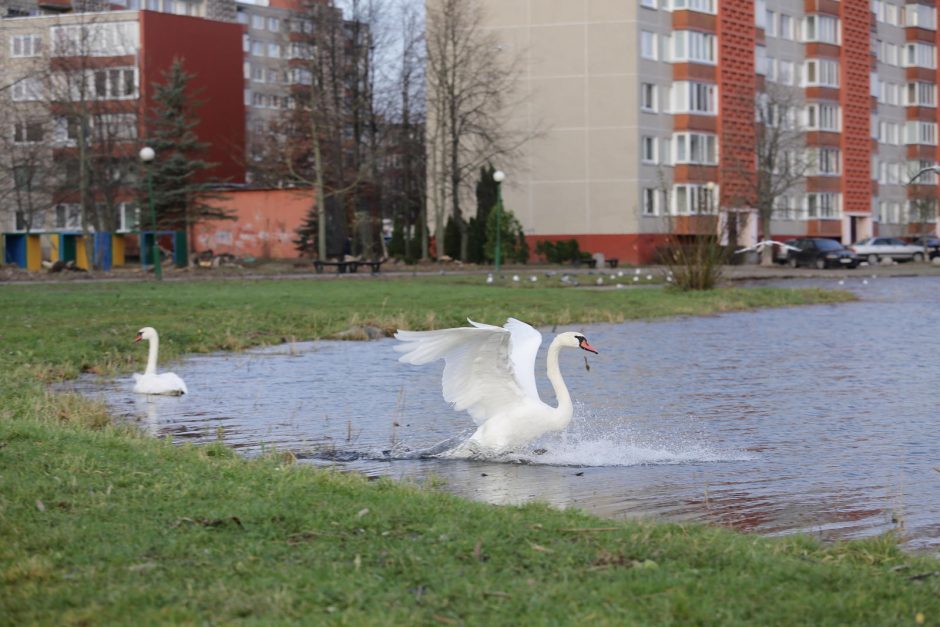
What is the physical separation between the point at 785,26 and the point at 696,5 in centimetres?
1316

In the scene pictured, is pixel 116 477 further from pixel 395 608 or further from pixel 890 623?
pixel 890 623

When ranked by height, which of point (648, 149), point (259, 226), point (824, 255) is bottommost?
point (824, 255)

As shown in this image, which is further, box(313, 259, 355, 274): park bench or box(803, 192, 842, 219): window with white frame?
box(803, 192, 842, 219): window with white frame

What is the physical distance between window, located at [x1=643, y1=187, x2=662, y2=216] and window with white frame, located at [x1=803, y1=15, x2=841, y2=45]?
21.0m

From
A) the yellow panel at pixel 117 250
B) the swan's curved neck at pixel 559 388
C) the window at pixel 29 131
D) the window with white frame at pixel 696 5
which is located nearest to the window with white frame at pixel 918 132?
the window with white frame at pixel 696 5

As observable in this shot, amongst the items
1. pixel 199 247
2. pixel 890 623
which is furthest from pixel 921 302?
pixel 199 247

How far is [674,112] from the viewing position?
7231 centimetres

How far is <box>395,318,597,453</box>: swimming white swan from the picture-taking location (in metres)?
11.6

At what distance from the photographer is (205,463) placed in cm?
973

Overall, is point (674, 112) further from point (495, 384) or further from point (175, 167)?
point (495, 384)

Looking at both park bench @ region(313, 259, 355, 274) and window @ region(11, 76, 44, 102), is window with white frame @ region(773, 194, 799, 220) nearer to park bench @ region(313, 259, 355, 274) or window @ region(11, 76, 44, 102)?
park bench @ region(313, 259, 355, 274)

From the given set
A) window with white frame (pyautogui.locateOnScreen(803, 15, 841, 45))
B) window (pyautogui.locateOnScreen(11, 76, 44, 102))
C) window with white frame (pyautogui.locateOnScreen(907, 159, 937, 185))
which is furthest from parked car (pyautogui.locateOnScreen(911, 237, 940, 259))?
window (pyautogui.locateOnScreen(11, 76, 44, 102))

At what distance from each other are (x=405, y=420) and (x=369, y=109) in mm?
50129

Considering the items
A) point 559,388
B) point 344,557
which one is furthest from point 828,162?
point 344,557
